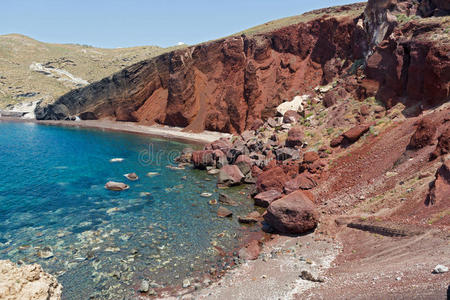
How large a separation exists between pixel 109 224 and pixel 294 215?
14.1 meters

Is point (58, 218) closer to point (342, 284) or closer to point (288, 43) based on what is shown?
point (342, 284)

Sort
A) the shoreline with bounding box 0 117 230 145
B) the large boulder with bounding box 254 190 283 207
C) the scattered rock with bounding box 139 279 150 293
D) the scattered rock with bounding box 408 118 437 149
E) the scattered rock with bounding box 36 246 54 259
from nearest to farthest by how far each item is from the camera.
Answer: the scattered rock with bounding box 139 279 150 293 → the scattered rock with bounding box 36 246 54 259 → the scattered rock with bounding box 408 118 437 149 → the large boulder with bounding box 254 190 283 207 → the shoreline with bounding box 0 117 230 145

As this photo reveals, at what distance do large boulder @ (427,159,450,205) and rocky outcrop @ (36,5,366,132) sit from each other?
108 ft

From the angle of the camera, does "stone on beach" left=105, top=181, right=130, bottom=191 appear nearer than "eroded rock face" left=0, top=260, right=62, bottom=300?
No

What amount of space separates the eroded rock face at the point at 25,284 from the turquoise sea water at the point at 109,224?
749cm

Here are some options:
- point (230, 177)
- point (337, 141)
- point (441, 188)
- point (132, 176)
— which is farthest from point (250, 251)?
point (132, 176)

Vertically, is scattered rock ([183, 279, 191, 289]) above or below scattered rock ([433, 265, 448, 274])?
below

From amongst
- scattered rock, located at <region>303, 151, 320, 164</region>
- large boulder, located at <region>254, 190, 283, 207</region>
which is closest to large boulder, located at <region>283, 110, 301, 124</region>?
scattered rock, located at <region>303, 151, 320, 164</region>

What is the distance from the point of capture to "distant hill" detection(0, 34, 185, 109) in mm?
109875

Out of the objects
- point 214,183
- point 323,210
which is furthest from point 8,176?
point 323,210

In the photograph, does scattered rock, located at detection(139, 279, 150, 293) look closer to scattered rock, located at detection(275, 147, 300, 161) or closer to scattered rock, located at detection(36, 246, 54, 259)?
scattered rock, located at detection(36, 246, 54, 259)

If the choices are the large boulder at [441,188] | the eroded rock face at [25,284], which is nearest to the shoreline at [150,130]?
the large boulder at [441,188]

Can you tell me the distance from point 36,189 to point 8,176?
756 cm

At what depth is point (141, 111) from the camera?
7988cm
